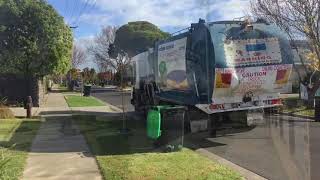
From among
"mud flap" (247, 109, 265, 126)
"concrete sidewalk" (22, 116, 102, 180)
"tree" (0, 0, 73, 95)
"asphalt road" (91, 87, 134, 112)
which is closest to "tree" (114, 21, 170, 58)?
"asphalt road" (91, 87, 134, 112)

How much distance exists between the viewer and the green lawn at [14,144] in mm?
9823

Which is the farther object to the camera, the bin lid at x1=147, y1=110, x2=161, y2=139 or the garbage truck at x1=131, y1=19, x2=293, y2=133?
the garbage truck at x1=131, y1=19, x2=293, y2=133

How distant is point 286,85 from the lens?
15383 millimetres

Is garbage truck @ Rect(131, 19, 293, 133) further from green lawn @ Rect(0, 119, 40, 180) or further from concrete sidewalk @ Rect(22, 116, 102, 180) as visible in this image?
green lawn @ Rect(0, 119, 40, 180)

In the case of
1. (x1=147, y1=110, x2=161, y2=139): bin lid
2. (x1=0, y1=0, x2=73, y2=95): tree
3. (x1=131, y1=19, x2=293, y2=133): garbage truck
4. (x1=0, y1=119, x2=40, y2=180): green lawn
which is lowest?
(x1=0, y1=119, x2=40, y2=180): green lawn

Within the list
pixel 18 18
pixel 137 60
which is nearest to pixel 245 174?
pixel 137 60

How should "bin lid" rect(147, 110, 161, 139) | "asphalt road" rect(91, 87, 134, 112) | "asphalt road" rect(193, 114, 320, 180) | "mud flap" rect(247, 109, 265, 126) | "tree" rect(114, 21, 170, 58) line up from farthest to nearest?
"tree" rect(114, 21, 170, 58), "asphalt road" rect(91, 87, 134, 112), "mud flap" rect(247, 109, 265, 126), "bin lid" rect(147, 110, 161, 139), "asphalt road" rect(193, 114, 320, 180)

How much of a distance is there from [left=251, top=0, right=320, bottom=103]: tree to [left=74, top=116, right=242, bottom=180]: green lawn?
14.3 m

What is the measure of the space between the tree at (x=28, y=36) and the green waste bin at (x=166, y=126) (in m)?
16.4

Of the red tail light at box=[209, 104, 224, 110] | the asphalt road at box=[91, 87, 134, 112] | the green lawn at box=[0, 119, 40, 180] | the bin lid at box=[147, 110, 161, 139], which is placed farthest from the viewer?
the asphalt road at box=[91, 87, 134, 112]

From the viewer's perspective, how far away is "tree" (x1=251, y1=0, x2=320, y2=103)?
26.8m

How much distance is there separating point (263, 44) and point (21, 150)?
7.05m

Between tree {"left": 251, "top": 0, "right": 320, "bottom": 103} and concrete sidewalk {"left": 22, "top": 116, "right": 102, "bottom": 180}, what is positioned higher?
tree {"left": 251, "top": 0, "right": 320, "bottom": 103}

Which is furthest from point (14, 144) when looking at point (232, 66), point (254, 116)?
point (254, 116)
